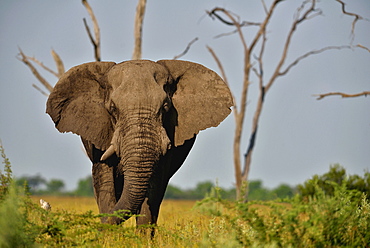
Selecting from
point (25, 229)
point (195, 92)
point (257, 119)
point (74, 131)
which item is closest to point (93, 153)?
point (74, 131)

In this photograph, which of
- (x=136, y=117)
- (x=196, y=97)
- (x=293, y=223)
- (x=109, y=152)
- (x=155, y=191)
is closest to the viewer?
(x=293, y=223)

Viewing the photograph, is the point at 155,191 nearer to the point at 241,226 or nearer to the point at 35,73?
the point at 241,226

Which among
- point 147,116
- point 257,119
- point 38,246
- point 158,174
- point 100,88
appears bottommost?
point 38,246

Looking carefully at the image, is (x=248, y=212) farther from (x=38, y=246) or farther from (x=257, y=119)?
(x=257, y=119)

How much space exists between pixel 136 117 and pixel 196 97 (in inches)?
63.8

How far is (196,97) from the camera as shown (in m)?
9.25

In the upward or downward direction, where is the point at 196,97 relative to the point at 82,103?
upward

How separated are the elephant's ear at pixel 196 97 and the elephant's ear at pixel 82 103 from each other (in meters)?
0.98

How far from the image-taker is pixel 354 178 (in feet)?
47.8

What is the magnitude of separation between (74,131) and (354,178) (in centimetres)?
815

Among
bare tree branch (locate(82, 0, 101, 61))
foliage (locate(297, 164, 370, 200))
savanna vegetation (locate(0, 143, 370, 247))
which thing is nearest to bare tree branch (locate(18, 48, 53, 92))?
bare tree branch (locate(82, 0, 101, 61))

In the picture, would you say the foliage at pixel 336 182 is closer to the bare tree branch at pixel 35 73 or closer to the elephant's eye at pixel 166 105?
the elephant's eye at pixel 166 105

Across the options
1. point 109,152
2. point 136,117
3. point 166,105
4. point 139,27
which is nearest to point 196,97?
point 166,105

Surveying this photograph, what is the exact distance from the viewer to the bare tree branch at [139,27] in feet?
70.7
